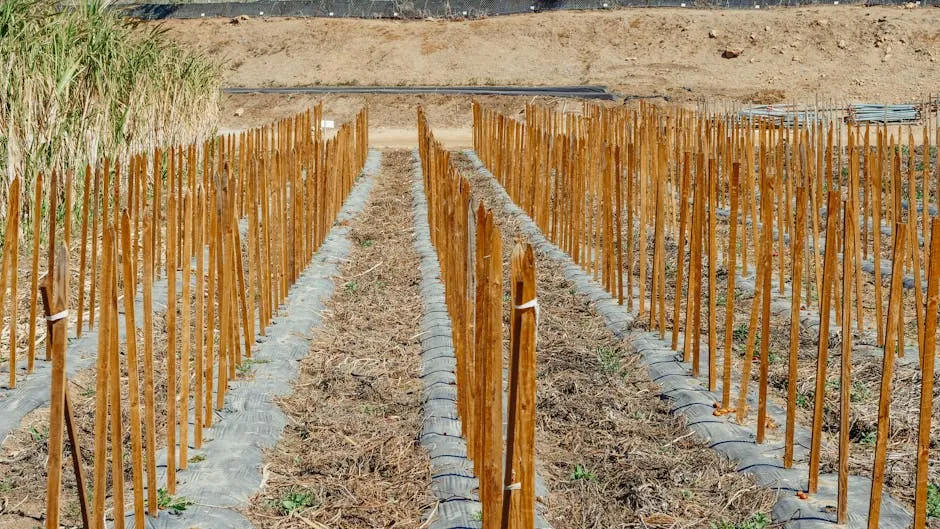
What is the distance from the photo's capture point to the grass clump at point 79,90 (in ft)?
20.0

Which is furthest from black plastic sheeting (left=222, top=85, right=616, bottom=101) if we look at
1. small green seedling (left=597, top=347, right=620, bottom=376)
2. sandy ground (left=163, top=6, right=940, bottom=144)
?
small green seedling (left=597, top=347, right=620, bottom=376)

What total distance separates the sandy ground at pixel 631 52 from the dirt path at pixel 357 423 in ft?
68.7

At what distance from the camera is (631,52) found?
3053 cm

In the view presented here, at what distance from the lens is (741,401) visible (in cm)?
358

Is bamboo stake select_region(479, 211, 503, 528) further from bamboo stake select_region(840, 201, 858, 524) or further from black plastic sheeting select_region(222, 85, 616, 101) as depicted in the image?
black plastic sheeting select_region(222, 85, 616, 101)

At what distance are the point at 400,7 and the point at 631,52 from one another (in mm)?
9464

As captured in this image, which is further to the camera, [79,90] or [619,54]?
[619,54]

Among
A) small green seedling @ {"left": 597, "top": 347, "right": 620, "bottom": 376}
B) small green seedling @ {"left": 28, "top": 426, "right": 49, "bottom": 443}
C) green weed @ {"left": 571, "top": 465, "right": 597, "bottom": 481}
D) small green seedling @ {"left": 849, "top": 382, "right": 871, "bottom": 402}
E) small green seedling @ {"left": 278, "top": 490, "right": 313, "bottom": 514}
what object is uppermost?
small green seedling @ {"left": 849, "top": 382, "right": 871, "bottom": 402}

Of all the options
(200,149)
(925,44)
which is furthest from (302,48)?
(200,149)

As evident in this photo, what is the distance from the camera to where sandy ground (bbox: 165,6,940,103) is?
90.3 feet

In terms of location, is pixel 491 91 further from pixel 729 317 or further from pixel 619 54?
pixel 729 317

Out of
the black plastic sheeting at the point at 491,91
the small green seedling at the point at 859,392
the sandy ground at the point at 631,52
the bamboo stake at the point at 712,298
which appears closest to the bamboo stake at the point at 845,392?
the bamboo stake at the point at 712,298

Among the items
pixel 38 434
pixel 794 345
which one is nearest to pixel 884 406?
pixel 794 345

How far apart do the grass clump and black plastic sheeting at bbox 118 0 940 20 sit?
992 inches
